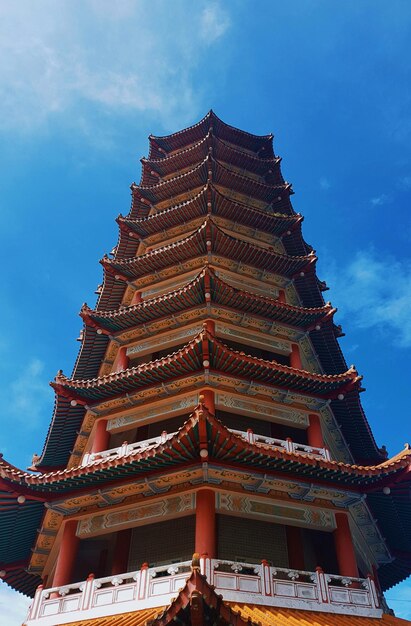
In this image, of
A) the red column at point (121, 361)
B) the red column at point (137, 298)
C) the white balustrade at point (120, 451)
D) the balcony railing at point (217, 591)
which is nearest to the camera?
the balcony railing at point (217, 591)

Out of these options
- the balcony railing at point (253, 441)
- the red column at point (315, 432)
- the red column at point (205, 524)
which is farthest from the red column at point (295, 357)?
the red column at point (205, 524)

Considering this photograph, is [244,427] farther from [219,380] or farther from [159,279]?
[159,279]

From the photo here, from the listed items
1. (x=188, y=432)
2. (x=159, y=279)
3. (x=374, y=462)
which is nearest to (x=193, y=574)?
(x=188, y=432)

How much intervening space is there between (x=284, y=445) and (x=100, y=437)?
5.71 meters

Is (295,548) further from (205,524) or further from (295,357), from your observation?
(295,357)

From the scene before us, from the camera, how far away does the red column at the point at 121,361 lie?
18625 mm

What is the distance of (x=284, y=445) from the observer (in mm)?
14234

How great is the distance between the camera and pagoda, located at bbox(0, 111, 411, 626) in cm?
1137

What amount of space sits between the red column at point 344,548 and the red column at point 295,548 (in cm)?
90

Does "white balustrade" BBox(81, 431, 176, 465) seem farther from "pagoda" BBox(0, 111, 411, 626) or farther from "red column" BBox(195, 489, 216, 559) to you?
"red column" BBox(195, 489, 216, 559)

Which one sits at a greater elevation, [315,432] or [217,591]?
[315,432]

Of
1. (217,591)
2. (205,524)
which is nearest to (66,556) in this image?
(205,524)

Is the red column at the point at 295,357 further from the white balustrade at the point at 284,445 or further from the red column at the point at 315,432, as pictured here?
the white balustrade at the point at 284,445

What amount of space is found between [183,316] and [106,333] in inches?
118
